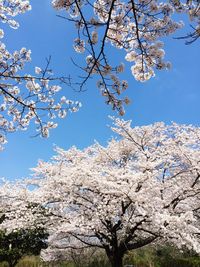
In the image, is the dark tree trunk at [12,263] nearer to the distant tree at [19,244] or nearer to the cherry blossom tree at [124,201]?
the distant tree at [19,244]

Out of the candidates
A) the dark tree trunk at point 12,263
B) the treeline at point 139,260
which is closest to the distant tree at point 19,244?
the dark tree trunk at point 12,263

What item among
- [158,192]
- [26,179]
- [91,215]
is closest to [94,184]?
[91,215]

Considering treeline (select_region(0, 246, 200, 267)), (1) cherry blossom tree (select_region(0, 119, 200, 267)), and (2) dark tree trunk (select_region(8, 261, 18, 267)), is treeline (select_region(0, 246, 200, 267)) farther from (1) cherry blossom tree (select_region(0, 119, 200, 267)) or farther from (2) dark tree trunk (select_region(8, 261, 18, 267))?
(1) cherry blossom tree (select_region(0, 119, 200, 267))

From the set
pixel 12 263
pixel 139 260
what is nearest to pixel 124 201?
pixel 139 260

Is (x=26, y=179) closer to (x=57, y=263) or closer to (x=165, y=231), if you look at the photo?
(x=57, y=263)

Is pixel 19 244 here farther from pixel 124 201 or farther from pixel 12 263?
pixel 124 201

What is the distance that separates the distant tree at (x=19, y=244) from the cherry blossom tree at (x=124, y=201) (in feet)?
7.80

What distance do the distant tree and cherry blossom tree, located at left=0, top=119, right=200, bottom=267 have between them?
2377 millimetres

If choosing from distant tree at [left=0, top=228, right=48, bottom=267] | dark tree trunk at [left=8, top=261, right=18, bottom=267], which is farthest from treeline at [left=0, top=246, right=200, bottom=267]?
distant tree at [left=0, top=228, right=48, bottom=267]

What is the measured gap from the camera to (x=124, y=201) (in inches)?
462

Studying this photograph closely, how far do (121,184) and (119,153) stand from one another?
4.86 metres

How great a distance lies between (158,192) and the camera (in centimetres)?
1211

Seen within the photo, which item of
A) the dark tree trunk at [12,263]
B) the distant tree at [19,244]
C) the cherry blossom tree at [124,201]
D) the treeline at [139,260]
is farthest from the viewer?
the dark tree trunk at [12,263]

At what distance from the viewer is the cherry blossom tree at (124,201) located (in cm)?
1120
